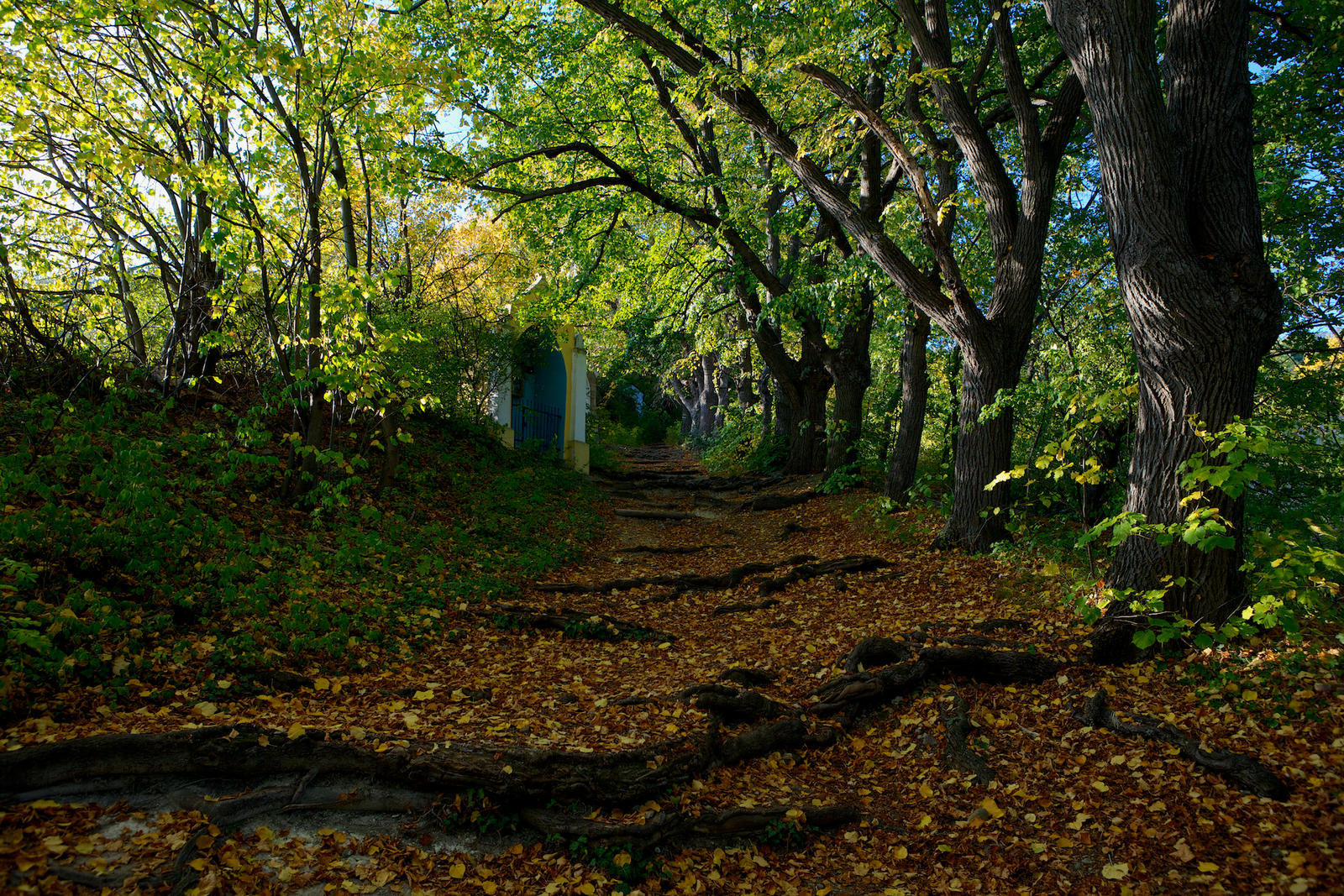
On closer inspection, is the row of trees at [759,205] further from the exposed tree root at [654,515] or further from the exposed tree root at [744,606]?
the exposed tree root at [654,515]

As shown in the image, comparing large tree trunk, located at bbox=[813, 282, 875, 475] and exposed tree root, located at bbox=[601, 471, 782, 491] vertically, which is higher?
large tree trunk, located at bbox=[813, 282, 875, 475]

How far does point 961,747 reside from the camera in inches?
164

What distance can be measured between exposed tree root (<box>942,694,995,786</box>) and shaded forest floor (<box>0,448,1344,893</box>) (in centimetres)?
2

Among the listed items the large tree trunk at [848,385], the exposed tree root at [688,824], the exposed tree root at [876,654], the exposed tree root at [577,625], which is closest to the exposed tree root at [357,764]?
the exposed tree root at [688,824]

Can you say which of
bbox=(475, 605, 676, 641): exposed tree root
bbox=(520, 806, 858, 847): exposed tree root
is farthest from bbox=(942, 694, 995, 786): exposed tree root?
A: bbox=(475, 605, 676, 641): exposed tree root

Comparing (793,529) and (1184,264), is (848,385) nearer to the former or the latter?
(793,529)

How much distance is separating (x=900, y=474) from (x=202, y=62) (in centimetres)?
1006

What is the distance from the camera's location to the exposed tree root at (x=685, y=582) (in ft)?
27.0

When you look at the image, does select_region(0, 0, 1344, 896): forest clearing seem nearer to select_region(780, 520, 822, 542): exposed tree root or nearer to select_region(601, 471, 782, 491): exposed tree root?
select_region(780, 520, 822, 542): exposed tree root

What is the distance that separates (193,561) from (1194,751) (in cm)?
651

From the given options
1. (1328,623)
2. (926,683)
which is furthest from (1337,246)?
(926,683)

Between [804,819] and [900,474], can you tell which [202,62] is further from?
[900,474]

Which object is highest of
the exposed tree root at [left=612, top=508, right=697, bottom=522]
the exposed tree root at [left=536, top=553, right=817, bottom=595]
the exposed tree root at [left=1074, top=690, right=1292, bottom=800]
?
the exposed tree root at [left=1074, top=690, right=1292, bottom=800]

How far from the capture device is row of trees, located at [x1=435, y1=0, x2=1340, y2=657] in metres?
4.61
